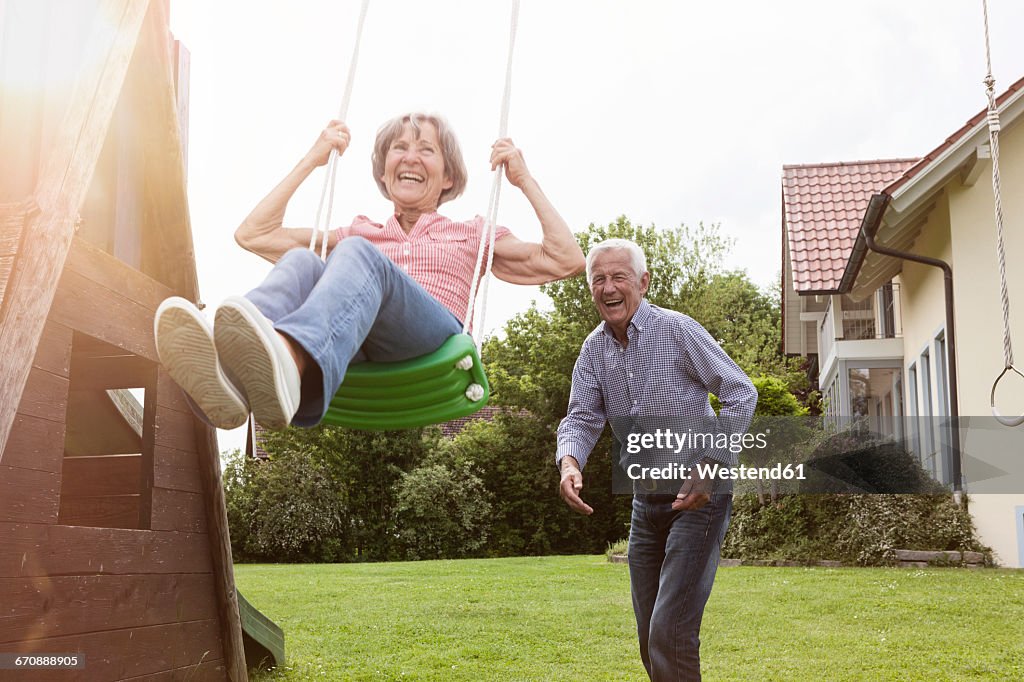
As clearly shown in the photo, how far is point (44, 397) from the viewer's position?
10.8 ft

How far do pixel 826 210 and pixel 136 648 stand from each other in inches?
504

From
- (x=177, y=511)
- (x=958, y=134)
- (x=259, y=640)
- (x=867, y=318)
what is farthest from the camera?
(x=867, y=318)

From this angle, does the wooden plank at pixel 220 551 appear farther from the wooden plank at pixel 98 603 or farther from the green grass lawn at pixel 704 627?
the green grass lawn at pixel 704 627

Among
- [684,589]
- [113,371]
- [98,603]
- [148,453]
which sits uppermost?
[113,371]

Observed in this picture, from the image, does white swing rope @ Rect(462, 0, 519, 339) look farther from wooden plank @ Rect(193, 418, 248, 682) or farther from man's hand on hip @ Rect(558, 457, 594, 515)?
wooden plank @ Rect(193, 418, 248, 682)

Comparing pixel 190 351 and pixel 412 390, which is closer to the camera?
pixel 190 351

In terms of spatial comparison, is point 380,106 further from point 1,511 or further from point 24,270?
point 1,511

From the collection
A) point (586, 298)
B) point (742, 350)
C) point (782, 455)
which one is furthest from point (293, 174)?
point (742, 350)

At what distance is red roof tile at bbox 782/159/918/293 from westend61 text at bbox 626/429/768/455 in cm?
1099

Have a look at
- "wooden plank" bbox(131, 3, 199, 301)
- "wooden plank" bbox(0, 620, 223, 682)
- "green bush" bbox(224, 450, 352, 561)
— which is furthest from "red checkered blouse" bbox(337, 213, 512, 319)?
"green bush" bbox(224, 450, 352, 561)

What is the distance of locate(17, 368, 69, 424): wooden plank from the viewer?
10.6 feet

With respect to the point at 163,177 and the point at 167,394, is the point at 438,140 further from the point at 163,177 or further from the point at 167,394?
the point at 167,394

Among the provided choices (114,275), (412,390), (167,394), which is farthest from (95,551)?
(412,390)

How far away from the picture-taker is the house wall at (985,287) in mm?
9047
